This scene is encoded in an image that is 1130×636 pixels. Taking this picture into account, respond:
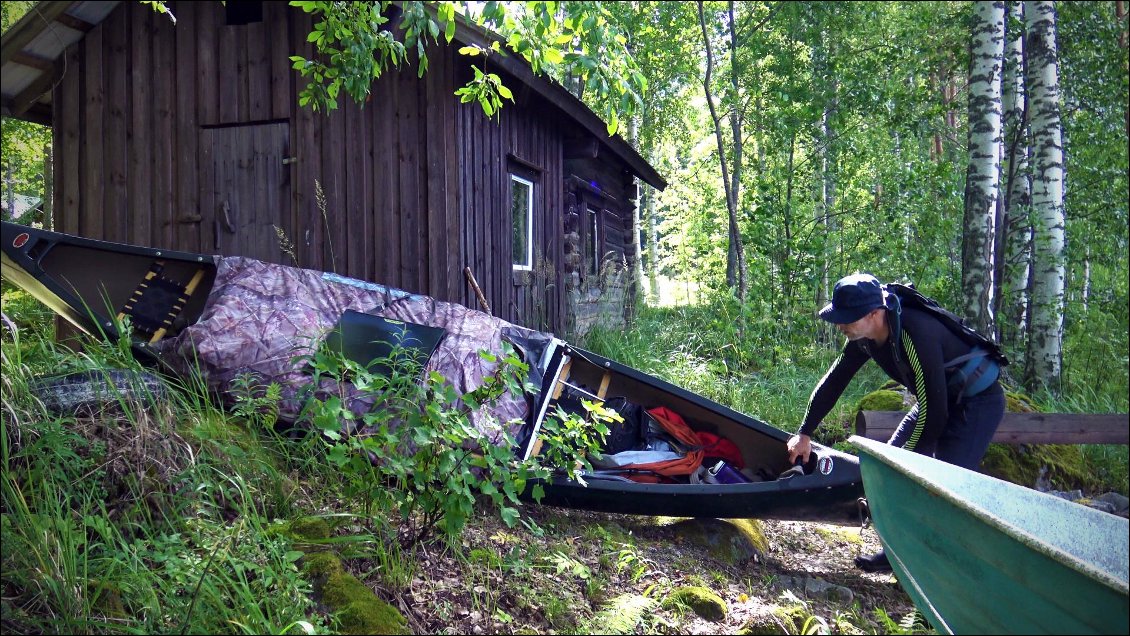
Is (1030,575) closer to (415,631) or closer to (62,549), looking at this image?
(415,631)

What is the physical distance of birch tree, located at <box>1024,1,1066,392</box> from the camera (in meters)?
8.27

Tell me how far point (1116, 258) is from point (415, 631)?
15.6 m

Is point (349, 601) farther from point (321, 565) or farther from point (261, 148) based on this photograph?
point (261, 148)

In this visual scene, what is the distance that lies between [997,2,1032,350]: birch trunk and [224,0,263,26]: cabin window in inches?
351

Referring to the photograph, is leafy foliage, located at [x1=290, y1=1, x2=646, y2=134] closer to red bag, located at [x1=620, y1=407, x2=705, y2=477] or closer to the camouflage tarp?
the camouflage tarp

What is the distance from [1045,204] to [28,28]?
11259 millimetres

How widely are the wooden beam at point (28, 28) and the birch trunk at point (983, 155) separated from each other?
963cm

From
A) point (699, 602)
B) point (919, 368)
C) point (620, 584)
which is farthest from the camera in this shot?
point (919, 368)

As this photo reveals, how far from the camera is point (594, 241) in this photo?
13094 mm

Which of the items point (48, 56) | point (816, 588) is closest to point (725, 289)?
point (816, 588)

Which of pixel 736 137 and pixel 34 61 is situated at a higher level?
pixel 736 137

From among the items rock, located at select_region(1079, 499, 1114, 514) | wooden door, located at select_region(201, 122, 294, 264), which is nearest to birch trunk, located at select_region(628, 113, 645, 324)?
wooden door, located at select_region(201, 122, 294, 264)

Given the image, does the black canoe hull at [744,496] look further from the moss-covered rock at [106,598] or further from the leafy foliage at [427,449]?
the moss-covered rock at [106,598]

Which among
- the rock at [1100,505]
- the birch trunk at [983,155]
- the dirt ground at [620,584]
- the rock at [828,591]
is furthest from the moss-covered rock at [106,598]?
the birch trunk at [983,155]
